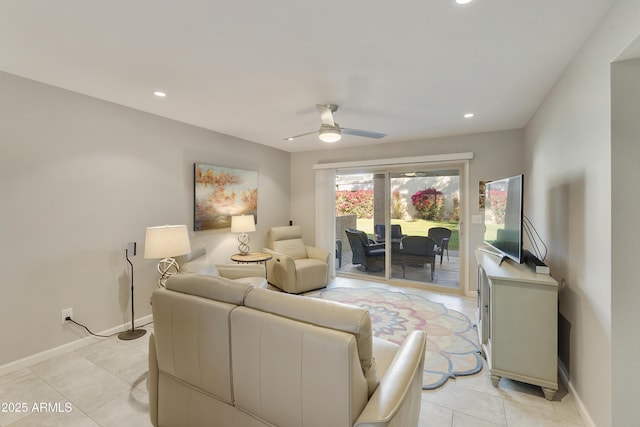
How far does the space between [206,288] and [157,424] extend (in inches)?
36.6

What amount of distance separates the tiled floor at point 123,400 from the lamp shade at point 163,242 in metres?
0.95

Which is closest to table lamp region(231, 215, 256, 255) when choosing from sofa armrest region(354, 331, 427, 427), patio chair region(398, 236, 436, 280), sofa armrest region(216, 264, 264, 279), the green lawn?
sofa armrest region(216, 264, 264, 279)

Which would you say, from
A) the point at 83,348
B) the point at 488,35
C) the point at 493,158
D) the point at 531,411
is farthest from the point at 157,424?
the point at 493,158

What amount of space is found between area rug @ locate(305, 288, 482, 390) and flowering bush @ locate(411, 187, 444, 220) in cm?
132

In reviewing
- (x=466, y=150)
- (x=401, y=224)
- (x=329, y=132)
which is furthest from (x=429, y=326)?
(x=466, y=150)

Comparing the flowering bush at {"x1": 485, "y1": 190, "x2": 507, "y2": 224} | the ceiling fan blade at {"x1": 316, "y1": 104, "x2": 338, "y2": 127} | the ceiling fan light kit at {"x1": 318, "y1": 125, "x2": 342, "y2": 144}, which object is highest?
the ceiling fan blade at {"x1": 316, "y1": 104, "x2": 338, "y2": 127}

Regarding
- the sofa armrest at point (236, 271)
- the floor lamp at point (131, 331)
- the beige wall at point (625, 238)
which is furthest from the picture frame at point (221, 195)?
the beige wall at point (625, 238)

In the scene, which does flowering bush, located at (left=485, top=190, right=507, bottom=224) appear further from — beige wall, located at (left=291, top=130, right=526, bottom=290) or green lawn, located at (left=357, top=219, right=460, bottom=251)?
green lawn, located at (left=357, top=219, right=460, bottom=251)

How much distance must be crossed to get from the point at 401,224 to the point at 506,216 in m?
2.31

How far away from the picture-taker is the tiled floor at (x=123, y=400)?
1.81 metres

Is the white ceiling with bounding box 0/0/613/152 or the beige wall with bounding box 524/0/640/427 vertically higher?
the white ceiling with bounding box 0/0/613/152

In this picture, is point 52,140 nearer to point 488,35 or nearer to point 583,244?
point 488,35

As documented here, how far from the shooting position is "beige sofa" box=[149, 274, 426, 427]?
43.4 inches

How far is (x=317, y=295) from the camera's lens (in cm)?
430
